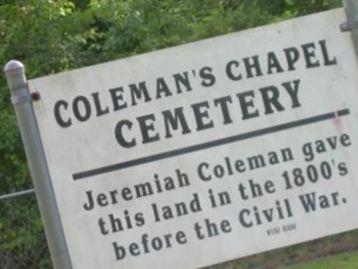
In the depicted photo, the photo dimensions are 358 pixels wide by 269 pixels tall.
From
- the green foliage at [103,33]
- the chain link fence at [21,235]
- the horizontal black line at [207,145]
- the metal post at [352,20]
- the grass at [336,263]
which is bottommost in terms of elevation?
the grass at [336,263]

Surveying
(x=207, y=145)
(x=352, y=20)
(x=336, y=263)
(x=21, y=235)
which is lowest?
(x=336, y=263)

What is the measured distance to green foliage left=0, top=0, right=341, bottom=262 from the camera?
1070 centimetres

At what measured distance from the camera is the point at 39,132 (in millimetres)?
4211

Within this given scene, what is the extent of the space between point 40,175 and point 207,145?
76cm

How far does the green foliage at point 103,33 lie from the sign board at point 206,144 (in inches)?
246

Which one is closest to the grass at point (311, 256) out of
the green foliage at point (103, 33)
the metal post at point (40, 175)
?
the green foliage at point (103, 33)

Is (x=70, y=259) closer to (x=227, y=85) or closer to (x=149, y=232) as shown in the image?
(x=149, y=232)

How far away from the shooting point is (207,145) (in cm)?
429

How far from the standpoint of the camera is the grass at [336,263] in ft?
30.0

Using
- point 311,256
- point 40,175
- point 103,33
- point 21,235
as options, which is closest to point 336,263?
point 311,256

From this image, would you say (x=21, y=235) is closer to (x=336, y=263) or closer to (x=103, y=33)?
(x=336, y=263)

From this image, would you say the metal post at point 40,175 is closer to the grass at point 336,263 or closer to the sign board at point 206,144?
the sign board at point 206,144

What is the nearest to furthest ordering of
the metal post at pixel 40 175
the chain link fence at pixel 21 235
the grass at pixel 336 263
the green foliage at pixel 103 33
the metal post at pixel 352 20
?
the metal post at pixel 40 175 → the metal post at pixel 352 20 → the grass at pixel 336 263 → the chain link fence at pixel 21 235 → the green foliage at pixel 103 33

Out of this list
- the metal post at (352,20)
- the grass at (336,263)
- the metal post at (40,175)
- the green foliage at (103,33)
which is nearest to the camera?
the metal post at (40,175)
